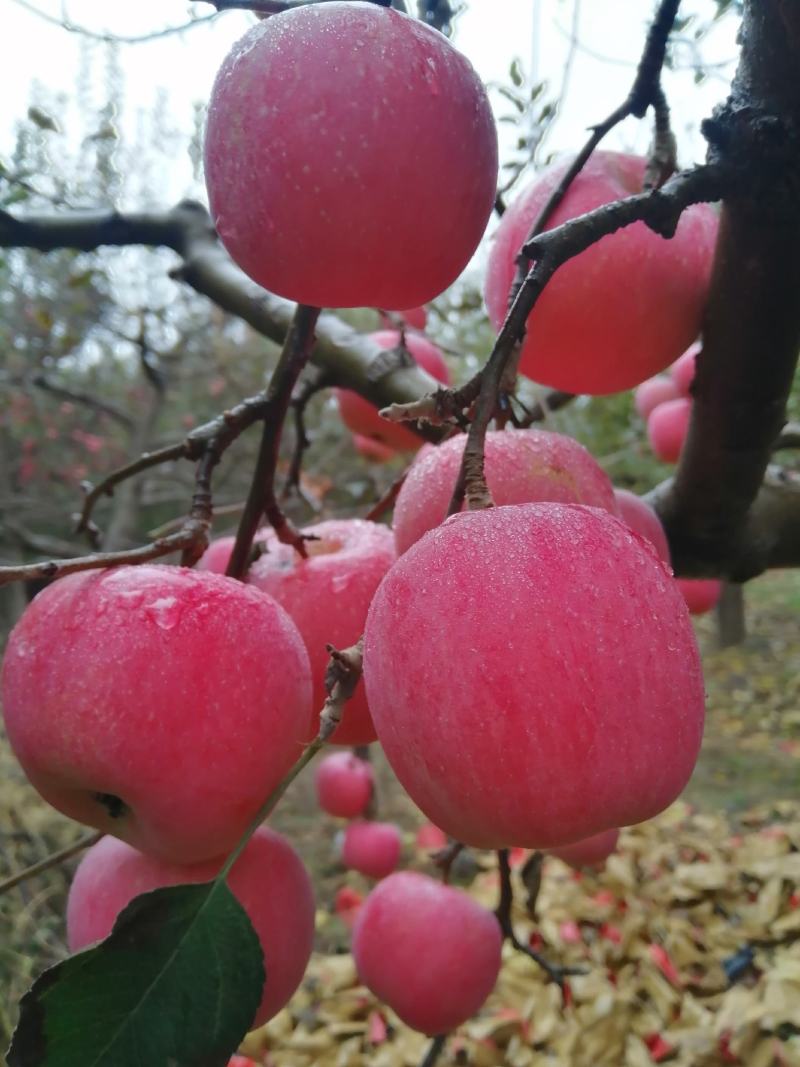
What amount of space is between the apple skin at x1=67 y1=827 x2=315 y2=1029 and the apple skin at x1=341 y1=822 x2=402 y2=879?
52.4 inches

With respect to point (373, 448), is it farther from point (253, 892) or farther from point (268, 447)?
point (253, 892)

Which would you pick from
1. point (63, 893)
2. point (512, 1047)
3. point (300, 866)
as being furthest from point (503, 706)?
point (63, 893)

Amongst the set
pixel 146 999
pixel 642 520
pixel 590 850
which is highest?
pixel 642 520

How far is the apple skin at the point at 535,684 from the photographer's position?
0.33 m

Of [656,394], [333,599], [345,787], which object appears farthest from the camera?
[345,787]

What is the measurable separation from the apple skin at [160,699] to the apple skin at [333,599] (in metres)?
0.08

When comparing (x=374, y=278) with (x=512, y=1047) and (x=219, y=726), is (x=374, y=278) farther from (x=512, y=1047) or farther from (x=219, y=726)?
(x=512, y=1047)

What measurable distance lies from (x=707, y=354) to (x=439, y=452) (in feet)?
0.77

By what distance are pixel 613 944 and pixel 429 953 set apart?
130cm

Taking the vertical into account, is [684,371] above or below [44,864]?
above

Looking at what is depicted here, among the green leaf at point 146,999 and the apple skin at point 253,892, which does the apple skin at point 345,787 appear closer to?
the apple skin at point 253,892

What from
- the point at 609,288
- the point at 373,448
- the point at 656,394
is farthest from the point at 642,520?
the point at 373,448

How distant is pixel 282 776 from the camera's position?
45cm

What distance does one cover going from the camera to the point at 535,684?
0.33m
